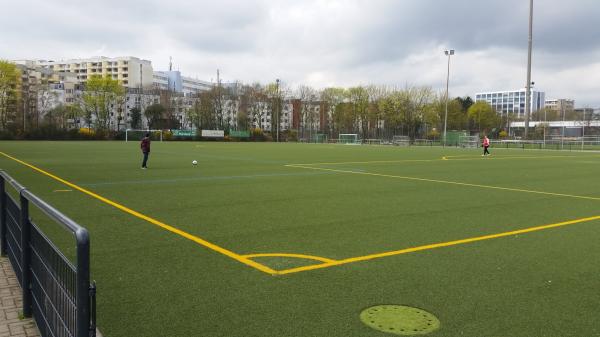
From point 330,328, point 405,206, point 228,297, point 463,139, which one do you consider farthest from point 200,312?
point 463,139

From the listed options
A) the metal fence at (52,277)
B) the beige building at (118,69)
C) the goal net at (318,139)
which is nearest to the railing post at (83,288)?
the metal fence at (52,277)

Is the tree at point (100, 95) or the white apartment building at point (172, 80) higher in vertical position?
the white apartment building at point (172, 80)

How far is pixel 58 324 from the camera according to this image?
3693mm

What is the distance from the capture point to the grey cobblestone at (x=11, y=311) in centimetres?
439

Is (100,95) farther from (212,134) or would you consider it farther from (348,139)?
(348,139)

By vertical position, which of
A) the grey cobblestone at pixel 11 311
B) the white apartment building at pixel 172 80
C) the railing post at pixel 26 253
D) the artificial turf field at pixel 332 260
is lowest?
the grey cobblestone at pixel 11 311

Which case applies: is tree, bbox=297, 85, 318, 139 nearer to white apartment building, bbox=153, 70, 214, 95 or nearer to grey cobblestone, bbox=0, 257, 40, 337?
white apartment building, bbox=153, 70, 214, 95

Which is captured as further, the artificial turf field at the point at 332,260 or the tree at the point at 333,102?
the tree at the point at 333,102

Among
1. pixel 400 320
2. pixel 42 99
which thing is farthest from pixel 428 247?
pixel 42 99

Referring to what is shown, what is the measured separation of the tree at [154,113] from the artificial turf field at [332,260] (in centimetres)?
9327

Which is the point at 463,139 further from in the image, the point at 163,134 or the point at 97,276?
the point at 97,276

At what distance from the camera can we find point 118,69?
168 meters

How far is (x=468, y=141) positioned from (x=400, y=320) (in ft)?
208

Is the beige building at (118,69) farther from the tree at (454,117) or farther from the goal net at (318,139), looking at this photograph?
the tree at (454,117)
